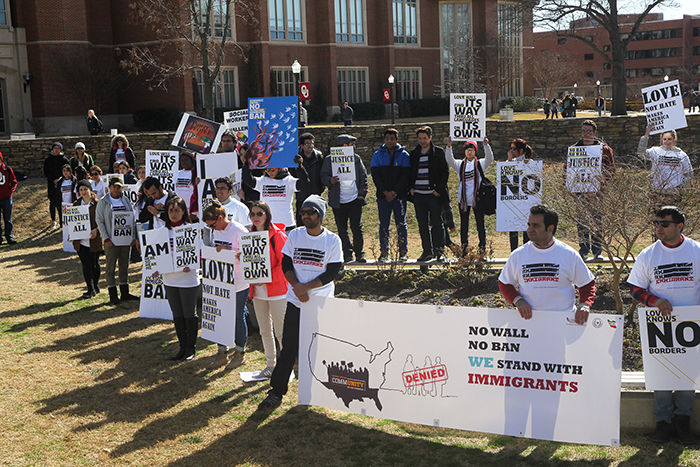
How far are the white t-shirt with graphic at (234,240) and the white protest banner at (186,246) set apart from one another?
1.81ft

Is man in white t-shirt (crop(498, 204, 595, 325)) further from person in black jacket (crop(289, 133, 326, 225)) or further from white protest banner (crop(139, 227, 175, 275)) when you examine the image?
person in black jacket (crop(289, 133, 326, 225))

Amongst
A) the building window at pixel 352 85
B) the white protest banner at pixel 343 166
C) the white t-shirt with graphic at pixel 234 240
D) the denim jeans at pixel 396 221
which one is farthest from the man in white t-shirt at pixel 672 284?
the building window at pixel 352 85

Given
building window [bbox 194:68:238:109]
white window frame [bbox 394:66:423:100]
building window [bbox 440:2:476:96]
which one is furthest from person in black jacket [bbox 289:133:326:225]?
building window [bbox 440:2:476:96]

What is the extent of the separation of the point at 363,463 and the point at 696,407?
256cm

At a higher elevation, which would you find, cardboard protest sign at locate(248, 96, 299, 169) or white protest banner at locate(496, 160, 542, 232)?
cardboard protest sign at locate(248, 96, 299, 169)

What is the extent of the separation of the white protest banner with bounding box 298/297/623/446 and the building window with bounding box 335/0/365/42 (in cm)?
4189

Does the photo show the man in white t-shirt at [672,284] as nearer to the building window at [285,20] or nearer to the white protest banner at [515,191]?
the white protest banner at [515,191]

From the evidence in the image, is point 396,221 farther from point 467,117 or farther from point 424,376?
point 424,376

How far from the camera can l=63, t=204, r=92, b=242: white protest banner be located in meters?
11.1

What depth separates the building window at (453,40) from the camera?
52562 millimetres

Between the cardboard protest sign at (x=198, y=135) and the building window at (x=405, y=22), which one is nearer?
the cardboard protest sign at (x=198, y=135)

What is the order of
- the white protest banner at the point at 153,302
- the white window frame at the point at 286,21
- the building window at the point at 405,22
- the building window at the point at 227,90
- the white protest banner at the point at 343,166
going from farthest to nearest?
the building window at the point at 405,22 → the white window frame at the point at 286,21 → the building window at the point at 227,90 → the white protest banner at the point at 343,166 → the white protest banner at the point at 153,302

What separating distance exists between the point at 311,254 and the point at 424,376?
1.46 metres

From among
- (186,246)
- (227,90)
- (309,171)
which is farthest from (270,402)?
(227,90)
